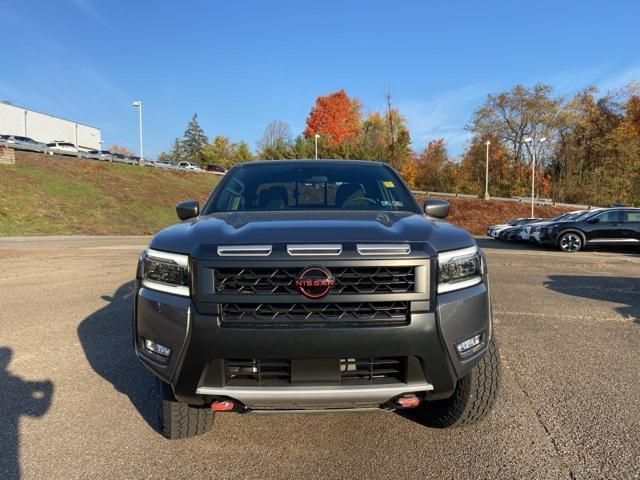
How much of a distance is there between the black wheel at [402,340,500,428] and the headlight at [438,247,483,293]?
0.47 metres

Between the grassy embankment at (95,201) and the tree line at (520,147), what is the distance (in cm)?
1465

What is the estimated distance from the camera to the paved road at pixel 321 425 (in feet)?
8.16

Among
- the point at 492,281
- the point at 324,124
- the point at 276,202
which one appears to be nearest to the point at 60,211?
the point at 492,281

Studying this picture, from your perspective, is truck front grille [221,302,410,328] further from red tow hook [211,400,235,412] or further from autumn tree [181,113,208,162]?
autumn tree [181,113,208,162]

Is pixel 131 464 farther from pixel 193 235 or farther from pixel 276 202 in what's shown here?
pixel 276 202

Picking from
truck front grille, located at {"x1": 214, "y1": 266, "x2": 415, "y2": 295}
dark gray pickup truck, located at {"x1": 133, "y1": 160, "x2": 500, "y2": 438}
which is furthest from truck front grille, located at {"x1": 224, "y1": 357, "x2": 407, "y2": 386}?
truck front grille, located at {"x1": 214, "y1": 266, "x2": 415, "y2": 295}

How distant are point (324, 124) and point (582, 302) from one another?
6429 centimetres

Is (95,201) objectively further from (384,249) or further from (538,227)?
(384,249)

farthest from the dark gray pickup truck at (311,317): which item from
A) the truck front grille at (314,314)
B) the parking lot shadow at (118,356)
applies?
the parking lot shadow at (118,356)

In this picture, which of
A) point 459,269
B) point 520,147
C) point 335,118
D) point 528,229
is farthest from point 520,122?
point 459,269

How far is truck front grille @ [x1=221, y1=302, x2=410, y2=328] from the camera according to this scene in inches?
86.1

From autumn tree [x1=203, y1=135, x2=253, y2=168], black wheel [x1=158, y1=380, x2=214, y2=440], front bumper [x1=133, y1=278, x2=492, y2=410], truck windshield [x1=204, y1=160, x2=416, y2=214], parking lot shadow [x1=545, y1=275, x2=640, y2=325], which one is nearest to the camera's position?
front bumper [x1=133, y1=278, x2=492, y2=410]

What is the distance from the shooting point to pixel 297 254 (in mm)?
2199

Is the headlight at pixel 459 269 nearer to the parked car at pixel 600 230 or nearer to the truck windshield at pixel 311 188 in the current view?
the truck windshield at pixel 311 188
